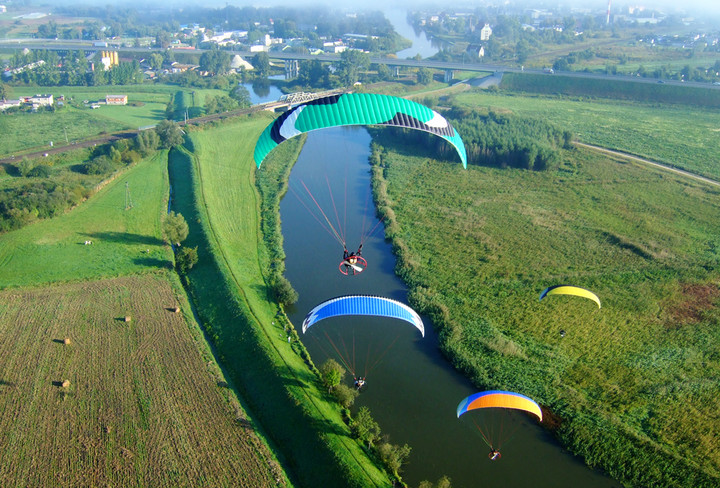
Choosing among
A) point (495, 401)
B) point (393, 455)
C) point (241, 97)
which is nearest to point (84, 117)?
point (241, 97)

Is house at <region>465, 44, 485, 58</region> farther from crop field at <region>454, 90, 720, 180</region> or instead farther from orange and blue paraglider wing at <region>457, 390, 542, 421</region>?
orange and blue paraglider wing at <region>457, 390, 542, 421</region>

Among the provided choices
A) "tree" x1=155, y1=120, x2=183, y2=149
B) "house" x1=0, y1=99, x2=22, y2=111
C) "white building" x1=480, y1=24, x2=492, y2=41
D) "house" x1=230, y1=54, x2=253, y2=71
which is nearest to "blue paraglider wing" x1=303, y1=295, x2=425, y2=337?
"tree" x1=155, y1=120, x2=183, y2=149

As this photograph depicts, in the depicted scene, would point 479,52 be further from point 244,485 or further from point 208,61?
point 244,485

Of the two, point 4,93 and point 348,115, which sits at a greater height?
point 348,115

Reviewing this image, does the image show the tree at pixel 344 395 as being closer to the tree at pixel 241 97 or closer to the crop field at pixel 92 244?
the crop field at pixel 92 244

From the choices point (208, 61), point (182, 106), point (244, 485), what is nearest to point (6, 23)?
point (208, 61)

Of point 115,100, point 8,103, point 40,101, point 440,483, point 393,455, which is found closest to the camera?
point 440,483

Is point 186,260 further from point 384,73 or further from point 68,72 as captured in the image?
point 384,73
